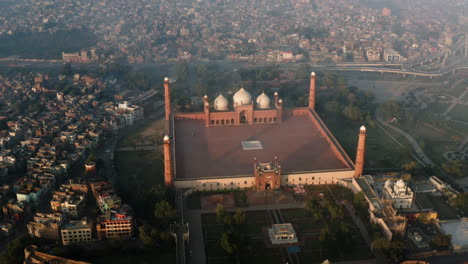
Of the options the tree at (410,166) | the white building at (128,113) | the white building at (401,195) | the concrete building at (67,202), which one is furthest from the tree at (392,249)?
the white building at (128,113)

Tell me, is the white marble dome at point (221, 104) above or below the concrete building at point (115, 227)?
above

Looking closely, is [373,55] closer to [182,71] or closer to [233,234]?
[182,71]

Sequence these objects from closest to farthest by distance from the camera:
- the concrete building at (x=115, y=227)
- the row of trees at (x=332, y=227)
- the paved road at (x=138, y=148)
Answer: the row of trees at (x=332, y=227), the concrete building at (x=115, y=227), the paved road at (x=138, y=148)

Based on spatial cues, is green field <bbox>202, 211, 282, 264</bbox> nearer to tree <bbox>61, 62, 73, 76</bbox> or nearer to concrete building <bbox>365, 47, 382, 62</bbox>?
tree <bbox>61, 62, 73, 76</bbox>

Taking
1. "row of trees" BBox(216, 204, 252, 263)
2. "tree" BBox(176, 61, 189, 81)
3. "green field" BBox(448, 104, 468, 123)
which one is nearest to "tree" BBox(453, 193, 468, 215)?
"row of trees" BBox(216, 204, 252, 263)

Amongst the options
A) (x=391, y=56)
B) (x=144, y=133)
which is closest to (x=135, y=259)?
(x=144, y=133)

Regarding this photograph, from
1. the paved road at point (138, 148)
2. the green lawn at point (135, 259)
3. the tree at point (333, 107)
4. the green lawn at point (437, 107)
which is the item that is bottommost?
the green lawn at point (135, 259)

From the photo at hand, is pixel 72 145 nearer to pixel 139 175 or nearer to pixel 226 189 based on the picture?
pixel 139 175

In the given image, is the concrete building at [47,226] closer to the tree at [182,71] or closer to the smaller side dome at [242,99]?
the smaller side dome at [242,99]
